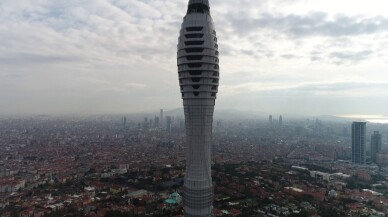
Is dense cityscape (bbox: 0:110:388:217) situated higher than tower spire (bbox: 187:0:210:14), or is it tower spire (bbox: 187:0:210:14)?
tower spire (bbox: 187:0:210:14)

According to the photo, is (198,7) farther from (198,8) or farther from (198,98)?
(198,98)

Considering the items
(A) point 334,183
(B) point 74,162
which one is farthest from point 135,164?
(A) point 334,183

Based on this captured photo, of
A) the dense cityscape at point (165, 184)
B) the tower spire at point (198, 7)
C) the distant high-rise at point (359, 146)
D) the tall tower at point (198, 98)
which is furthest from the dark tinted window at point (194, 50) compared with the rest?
the distant high-rise at point (359, 146)

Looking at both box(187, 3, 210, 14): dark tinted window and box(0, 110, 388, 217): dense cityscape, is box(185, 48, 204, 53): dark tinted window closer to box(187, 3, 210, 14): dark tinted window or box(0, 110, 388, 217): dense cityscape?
box(187, 3, 210, 14): dark tinted window

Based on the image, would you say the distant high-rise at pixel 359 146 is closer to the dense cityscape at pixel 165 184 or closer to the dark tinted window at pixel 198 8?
the dense cityscape at pixel 165 184

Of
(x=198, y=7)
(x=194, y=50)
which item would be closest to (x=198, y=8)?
(x=198, y=7)

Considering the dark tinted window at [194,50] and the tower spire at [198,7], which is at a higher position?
the tower spire at [198,7]

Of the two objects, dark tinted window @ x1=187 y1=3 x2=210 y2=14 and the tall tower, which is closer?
the tall tower

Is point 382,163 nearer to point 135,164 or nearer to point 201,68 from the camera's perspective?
Result: point 135,164

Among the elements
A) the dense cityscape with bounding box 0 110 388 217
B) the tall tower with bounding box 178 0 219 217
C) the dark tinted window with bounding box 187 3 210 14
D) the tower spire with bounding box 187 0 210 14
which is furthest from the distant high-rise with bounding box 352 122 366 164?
the dark tinted window with bounding box 187 3 210 14
